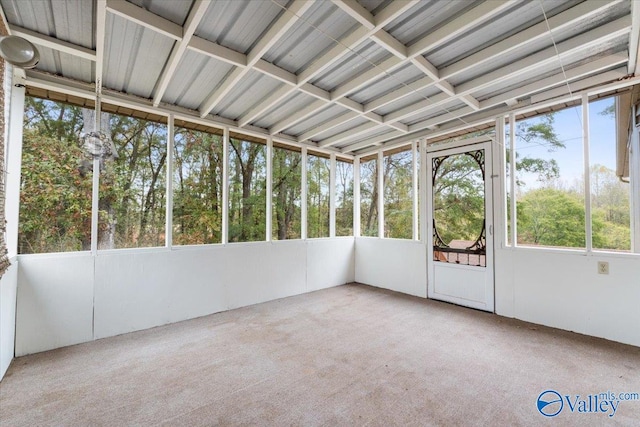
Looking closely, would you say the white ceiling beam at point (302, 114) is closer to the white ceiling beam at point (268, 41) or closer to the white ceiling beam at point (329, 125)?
the white ceiling beam at point (329, 125)

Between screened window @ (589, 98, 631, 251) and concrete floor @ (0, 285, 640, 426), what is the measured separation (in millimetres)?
1147

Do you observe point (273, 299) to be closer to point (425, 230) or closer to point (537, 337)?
point (425, 230)

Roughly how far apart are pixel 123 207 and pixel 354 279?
4.20 metres

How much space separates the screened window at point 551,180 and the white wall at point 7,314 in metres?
5.39

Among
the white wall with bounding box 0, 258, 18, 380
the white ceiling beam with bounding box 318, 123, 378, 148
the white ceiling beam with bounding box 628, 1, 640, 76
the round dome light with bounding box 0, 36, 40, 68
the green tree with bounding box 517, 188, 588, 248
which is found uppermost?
the white ceiling beam with bounding box 628, 1, 640, 76

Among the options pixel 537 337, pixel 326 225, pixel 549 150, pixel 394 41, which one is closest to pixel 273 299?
pixel 326 225

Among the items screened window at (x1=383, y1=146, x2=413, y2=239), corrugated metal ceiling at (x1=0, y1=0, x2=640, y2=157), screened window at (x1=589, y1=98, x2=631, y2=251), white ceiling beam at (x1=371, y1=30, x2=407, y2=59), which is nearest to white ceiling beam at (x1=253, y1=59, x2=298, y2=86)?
corrugated metal ceiling at (x1=0, y1=0, x2=640, y2=157)

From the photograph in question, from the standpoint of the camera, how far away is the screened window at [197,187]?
3.77m

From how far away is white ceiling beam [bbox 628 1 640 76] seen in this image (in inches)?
75.9

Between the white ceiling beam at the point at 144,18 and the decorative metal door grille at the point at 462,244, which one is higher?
the white ceiling beam at the point at 144,18

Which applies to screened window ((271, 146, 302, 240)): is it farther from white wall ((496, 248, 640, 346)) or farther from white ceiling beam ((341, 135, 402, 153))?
white wall ((496, 248, 640, 346))

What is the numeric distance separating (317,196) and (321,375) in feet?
11.6

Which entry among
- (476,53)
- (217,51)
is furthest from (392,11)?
(217,51)

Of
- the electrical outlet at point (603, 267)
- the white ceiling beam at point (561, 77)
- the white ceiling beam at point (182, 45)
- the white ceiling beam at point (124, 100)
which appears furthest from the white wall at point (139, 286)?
the electrical outlet at point (603, 267)
